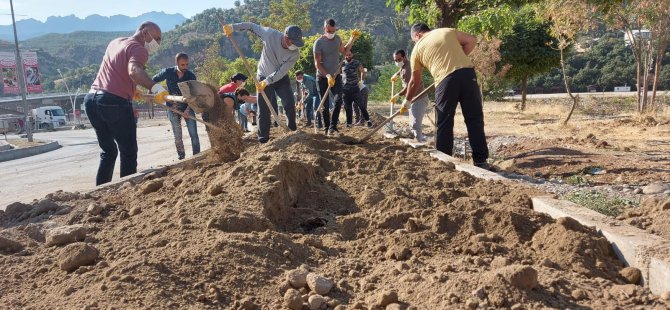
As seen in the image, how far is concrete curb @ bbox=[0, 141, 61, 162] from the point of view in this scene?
14.5m

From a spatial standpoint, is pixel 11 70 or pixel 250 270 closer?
pixel 250 270

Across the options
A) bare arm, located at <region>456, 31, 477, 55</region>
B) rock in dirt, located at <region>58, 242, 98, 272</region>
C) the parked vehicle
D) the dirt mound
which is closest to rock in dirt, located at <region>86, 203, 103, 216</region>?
the dirt mound

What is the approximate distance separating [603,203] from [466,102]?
5.36 ft

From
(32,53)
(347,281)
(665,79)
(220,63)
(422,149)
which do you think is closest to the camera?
(347,281)

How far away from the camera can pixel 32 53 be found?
186 ft

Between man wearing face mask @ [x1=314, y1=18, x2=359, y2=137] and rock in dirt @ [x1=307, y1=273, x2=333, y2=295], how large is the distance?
5.25m

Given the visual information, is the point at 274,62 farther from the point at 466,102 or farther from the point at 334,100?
the point at 466,102

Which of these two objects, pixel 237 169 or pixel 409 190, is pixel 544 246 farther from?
pixel 237 169

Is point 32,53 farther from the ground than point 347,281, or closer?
farther from the ground

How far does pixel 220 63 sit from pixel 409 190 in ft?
126

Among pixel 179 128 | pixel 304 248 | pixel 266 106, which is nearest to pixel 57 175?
pixel 179 128

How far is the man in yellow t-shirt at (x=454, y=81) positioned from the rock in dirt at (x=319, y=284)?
10.0 feet

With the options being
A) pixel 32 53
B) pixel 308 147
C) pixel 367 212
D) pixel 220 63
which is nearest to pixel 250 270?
pixel 367 212

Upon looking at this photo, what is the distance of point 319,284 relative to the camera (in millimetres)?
2299
